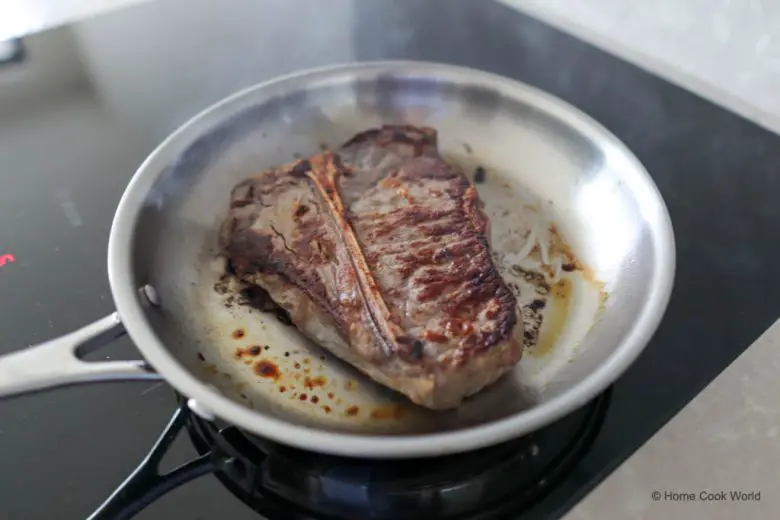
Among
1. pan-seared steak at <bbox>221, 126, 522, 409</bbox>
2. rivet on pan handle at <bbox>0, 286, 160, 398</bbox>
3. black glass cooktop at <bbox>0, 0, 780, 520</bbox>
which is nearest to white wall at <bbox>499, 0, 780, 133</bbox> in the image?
black glass cooktop at <bbox>0, 0, 780, 520</bbox>

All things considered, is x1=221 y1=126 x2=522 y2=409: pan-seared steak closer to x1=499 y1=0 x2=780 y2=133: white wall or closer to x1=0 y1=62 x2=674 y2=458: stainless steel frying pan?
x1=0 y1=62 x2=674 y2=458: stainless steel frying pan

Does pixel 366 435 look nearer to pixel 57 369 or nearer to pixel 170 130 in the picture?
pixel 57 369

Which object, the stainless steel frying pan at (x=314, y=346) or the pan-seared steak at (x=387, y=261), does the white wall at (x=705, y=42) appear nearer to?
the stainless steel frying pan at (x=314, y=346)

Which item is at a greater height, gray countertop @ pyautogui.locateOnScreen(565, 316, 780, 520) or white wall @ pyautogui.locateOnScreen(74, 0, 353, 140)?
white wall @ pyautogui.locateOnScreen(74, 0, 353, 140)

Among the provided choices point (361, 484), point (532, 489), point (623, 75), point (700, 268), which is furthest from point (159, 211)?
point (623, 75)

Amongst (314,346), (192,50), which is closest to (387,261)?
(314,346)

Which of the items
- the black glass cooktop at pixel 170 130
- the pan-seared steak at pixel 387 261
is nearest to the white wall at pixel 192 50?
the black glass cooktop at pixel 170 130

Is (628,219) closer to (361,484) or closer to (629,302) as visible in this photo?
(629,302)
